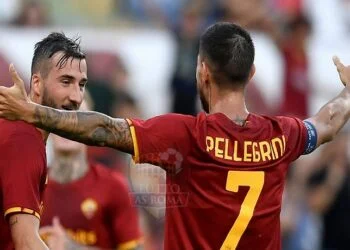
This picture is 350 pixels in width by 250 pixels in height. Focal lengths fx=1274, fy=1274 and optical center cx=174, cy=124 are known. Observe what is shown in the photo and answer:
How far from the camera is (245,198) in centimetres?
727

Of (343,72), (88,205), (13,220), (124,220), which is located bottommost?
(124,220)

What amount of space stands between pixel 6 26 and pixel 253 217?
9.34 metres

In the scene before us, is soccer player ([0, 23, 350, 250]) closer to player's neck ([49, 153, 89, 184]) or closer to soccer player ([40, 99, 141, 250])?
soccer player ([40, 99, 141, 250])

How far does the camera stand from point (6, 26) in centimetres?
1608

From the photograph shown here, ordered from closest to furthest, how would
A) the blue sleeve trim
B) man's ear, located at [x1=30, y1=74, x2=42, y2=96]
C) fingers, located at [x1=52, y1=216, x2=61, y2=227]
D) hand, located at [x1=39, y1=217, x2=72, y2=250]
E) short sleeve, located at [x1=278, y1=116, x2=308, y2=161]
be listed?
short sleeve, located at [x1=278, y1=116, x2=308, y2=161] → the blue sleeve trim → man's ear, located at [x1=30, y1=74, x2=42, y2=96] → hand, located at [x1=39, y1=217, x2=72, y2=250] → fingers, located at [x1=52, y1=216, x2=61, y2=227]

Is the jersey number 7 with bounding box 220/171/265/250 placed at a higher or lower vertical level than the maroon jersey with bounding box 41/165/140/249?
higher

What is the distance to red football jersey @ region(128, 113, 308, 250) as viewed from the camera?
23.4 ft

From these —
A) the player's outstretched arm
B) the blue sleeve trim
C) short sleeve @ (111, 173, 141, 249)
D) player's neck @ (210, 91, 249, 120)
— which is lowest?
short sleeve @ (111, 173, 141, 249)

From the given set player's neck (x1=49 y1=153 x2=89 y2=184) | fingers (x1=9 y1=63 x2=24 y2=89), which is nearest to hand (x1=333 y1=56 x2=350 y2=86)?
fingers (x1=9 y1=63 x2=24 y2=89)

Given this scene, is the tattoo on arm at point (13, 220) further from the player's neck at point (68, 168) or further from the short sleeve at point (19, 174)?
the player's neck at point (68, 168)

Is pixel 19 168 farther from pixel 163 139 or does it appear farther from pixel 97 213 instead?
pixel 97 213

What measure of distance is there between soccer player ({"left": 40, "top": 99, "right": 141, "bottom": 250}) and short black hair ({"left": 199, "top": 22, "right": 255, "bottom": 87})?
9.60ft

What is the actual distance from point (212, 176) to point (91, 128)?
2.42 feet

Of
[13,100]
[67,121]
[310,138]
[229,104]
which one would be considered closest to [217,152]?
[229,104]
